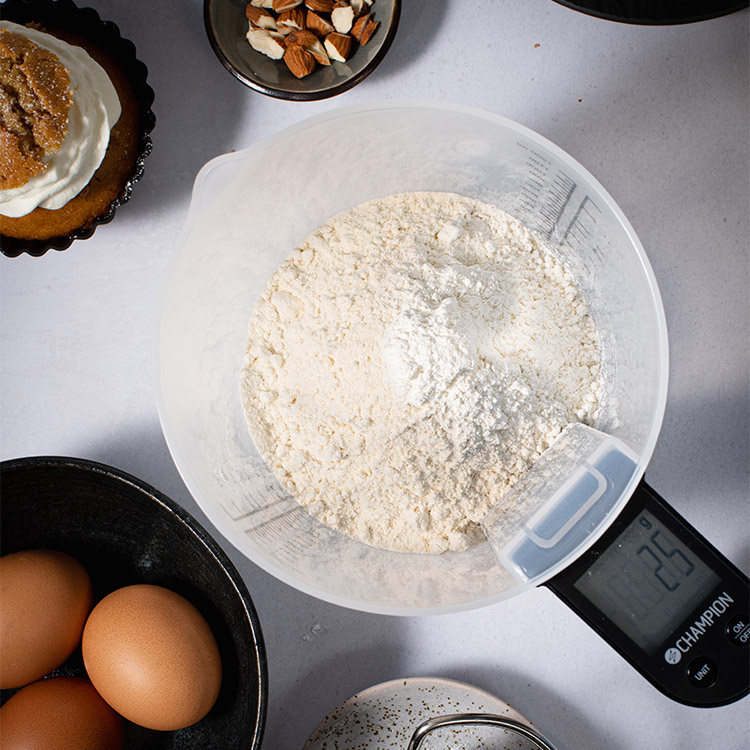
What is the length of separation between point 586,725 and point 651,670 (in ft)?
0.88

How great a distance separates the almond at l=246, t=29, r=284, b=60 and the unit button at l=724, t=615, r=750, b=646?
85 centimetres

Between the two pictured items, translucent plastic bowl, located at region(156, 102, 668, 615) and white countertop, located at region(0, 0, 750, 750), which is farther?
white countertop, located at region(0, 0, 750, 750)

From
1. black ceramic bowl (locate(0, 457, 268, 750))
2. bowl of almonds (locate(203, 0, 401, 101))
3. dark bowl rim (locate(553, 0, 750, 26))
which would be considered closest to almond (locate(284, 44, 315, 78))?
bowl of almonds (locate(203, 0, 401, 101))

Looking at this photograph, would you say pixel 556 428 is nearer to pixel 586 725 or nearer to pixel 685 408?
pixel 685 408

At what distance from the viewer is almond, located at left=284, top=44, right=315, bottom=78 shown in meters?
0.86

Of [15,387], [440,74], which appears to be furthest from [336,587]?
[440,74]

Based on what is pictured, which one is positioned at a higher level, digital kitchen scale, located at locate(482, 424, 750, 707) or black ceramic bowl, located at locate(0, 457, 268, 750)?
digital kitchen scale, located at locate(482, 424, 750, 707)

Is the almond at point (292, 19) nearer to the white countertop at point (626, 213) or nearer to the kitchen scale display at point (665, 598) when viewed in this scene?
the white countertop at point (626, 213)

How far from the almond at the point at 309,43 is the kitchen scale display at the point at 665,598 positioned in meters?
0.65

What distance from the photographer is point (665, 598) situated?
727 mm

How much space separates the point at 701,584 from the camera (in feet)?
2.40

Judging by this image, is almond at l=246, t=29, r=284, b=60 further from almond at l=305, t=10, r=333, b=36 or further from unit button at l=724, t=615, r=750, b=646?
unit button at l=724, t=615, r=750, b=646

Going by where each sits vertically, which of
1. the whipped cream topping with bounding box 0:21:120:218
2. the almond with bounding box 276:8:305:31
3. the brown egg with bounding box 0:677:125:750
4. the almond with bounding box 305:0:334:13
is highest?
the almond with bounding box 305:0:334:13

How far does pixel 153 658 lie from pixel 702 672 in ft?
1.94
